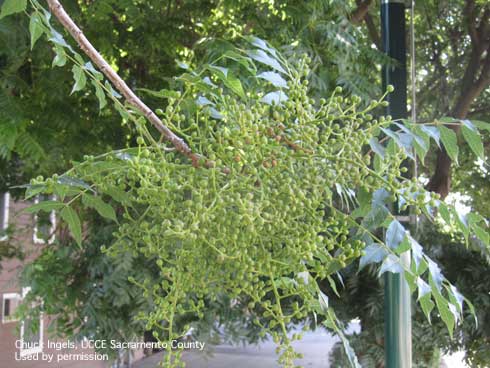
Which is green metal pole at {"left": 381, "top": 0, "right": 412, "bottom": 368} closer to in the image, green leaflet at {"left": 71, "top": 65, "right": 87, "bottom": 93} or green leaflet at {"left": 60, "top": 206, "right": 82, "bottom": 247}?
green leaflet at {"left": 60, "top": 206, "right": 82, "bottom": 247}

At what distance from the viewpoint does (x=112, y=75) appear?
33.7 inches

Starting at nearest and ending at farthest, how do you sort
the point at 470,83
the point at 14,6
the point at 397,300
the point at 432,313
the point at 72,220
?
1. the point at 14,6
2. the point at 72,220
3. the point at 397,300
4. the point at 432,313
5. the point at 470,83

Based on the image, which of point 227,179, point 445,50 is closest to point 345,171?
point 227,179

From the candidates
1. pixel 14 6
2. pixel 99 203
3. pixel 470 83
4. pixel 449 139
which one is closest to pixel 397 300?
pixel 449 139

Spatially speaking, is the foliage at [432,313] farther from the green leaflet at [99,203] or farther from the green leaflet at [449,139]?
the green leaflet at [99,203]

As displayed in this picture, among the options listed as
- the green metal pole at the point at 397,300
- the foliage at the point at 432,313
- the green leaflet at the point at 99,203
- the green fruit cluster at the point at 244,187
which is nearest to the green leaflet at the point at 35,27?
the green fruit cluster at the point at 244,187

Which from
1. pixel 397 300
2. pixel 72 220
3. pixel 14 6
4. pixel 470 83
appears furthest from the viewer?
pixel 470 83

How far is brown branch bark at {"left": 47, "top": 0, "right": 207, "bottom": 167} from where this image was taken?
0.85 metres

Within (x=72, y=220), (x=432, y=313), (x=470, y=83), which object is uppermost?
(x=470, y=83)

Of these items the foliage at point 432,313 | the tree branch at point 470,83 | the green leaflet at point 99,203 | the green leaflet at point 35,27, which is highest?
the tree branch at point 470,83

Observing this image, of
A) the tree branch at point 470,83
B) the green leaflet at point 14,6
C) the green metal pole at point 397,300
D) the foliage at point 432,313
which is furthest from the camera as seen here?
the tree branch at point 470,83

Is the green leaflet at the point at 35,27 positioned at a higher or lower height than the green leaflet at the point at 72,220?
higher

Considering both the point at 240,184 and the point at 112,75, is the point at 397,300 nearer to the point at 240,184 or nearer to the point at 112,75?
the point at 240,184

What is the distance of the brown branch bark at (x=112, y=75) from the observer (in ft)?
2.77
